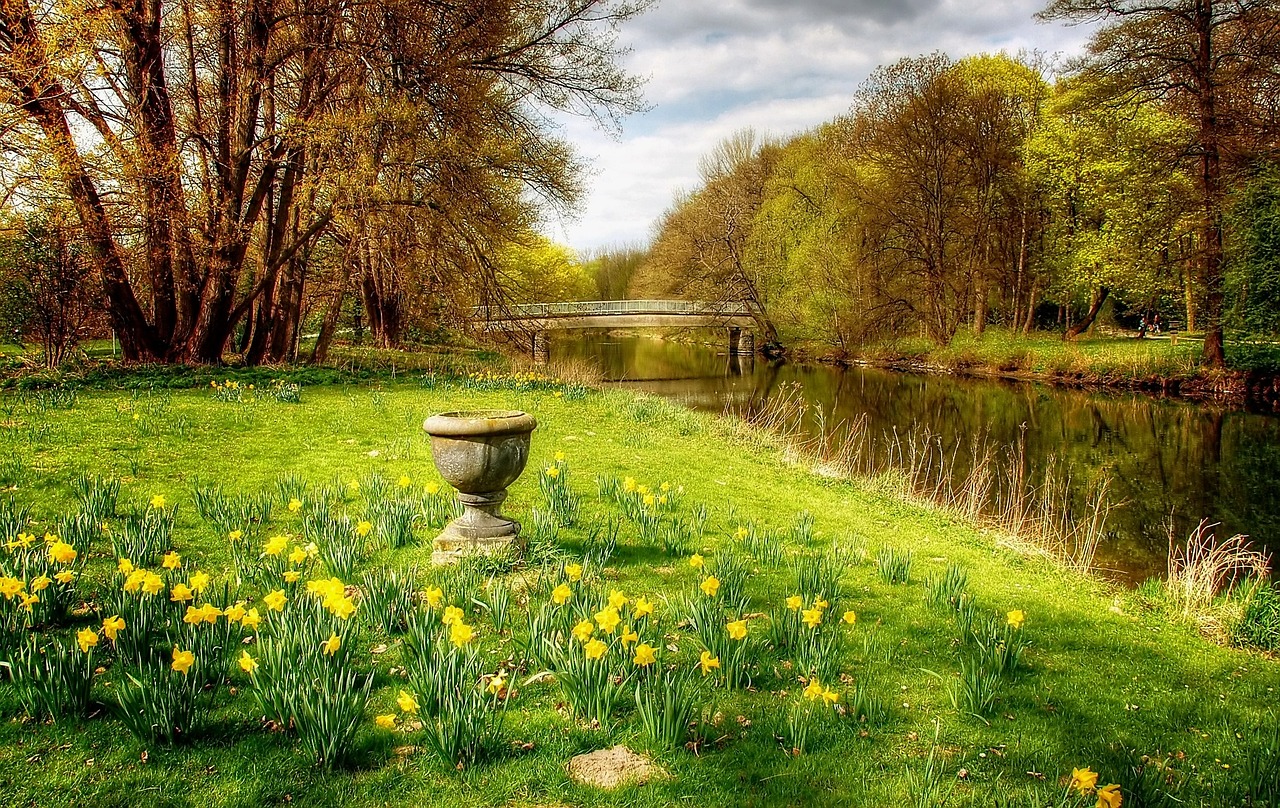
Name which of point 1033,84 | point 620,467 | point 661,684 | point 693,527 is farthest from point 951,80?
point 661,684

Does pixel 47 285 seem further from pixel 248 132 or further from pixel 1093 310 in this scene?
pixel 1093 310

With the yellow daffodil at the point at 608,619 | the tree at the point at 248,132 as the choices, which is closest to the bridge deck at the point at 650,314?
the tree at the point at 248,132

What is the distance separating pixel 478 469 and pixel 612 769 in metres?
2.48

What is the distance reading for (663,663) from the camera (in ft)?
11.8

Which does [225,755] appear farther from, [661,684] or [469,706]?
[661,684]

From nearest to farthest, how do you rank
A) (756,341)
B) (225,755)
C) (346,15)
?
(225,755)
(346,15)
(756,341)

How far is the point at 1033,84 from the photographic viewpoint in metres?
30.1

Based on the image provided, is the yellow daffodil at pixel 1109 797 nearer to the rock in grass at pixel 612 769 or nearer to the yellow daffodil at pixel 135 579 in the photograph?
the rock in grass at pixel 612 769

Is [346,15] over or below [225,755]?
over

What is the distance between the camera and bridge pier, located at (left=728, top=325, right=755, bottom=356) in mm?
42344

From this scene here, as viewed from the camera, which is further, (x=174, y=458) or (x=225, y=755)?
(x=174, y=458)

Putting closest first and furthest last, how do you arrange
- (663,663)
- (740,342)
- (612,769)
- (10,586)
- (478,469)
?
(612,769), (10,586), (663,663), (478,469), (740,342)

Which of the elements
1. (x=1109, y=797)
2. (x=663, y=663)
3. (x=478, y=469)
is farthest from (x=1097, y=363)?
(x=1109, y=797)

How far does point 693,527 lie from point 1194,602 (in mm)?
4185
